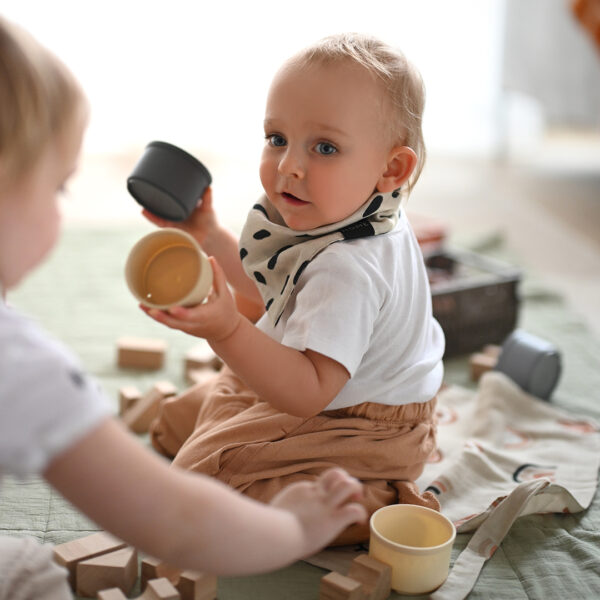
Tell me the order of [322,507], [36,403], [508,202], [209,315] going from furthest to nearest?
[508,202]
[209,315]
[322,507]
[36,403]

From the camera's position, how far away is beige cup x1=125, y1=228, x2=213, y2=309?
0.90 meters

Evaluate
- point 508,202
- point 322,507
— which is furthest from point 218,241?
point 508,202

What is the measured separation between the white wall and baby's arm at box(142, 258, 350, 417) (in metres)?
2.38

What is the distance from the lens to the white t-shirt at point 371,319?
0.95 meters

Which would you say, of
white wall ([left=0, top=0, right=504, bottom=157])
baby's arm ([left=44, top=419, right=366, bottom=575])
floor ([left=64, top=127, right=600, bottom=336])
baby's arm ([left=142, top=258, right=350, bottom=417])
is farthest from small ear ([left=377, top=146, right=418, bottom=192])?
white wall ([left=0, top=0, right=504, bottom=157])

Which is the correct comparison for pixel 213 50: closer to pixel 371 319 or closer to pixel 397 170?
pixel 397 170

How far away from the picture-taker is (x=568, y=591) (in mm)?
989

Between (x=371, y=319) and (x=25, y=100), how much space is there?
477mm

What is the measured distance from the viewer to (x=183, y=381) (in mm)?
1543

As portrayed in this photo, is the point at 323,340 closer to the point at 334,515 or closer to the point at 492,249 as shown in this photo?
the point at 334,515

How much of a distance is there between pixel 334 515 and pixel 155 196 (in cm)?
60

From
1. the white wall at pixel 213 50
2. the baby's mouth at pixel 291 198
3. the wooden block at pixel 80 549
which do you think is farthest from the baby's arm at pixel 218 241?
the white wall at pixel 213 50

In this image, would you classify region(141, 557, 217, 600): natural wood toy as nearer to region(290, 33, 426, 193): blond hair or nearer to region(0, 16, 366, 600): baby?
region(0, 16, 366, 600): baby

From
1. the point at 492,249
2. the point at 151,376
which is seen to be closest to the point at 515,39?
the point at 492,249
